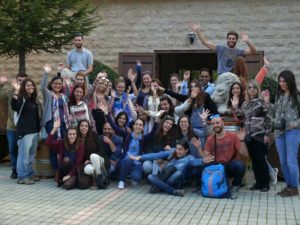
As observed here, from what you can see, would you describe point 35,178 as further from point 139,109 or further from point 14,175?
point 139,109

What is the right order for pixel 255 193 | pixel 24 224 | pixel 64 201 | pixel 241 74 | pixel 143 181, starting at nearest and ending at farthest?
pixel 24 224 → pixel 64 201 → pixel 255 193 → pixel 143 181 → pixel 241 74

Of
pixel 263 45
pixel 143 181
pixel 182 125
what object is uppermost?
pixel 263 45

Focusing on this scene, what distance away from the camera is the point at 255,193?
8180 millimetres

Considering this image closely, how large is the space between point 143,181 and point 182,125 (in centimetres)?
136

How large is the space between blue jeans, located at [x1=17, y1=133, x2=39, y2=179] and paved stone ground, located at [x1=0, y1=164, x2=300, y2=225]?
1.29 ft

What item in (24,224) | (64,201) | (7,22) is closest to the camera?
(24,224)

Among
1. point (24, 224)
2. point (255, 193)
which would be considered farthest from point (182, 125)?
point (24, 224)

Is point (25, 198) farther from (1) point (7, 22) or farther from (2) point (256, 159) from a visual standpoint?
(1) point (7, 22)

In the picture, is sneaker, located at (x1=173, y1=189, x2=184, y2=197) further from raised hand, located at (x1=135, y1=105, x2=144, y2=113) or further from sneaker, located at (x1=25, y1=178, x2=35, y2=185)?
sneaker, located at (x1=25, y1=178, x2=35, y2=185)

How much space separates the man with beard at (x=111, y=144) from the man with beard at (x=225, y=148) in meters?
1.67

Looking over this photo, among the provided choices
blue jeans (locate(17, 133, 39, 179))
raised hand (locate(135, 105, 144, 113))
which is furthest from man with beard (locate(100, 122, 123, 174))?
blue jeans (locate(17, 133, 39, 179))

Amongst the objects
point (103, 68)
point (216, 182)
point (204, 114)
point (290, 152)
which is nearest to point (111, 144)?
point (204, 114)

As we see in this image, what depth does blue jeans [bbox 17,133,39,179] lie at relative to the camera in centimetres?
884

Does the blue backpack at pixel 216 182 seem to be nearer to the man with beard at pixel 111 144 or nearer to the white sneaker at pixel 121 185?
the white sneaker at pixel 121 185
